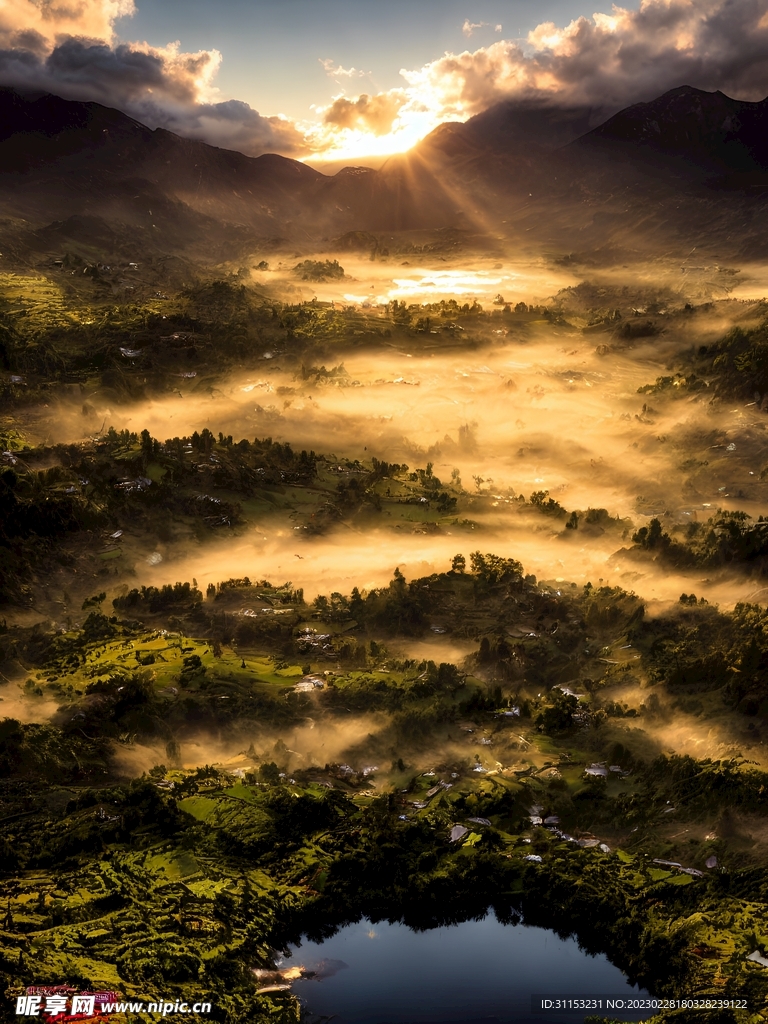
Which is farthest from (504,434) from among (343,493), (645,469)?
(343,493)

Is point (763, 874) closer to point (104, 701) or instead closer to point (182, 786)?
point (182, 786)

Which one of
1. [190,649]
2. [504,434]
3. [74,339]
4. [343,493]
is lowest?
[190,649]

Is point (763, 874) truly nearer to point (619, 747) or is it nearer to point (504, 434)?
point (619, 747)

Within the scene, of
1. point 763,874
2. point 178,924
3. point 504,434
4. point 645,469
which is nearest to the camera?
point 178,924

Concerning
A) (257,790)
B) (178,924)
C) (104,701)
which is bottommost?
(178,924)

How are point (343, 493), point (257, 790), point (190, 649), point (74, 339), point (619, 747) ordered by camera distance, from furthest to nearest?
point (74, 339)
point (343, 493)
point (190, 649)
point (619, 747)
point (257, 790)

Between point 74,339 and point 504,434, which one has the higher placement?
point 74,339

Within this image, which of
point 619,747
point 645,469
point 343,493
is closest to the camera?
point 619,747

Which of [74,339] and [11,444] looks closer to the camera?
[11,444]

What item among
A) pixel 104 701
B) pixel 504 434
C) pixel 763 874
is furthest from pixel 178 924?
pixel 504 434
